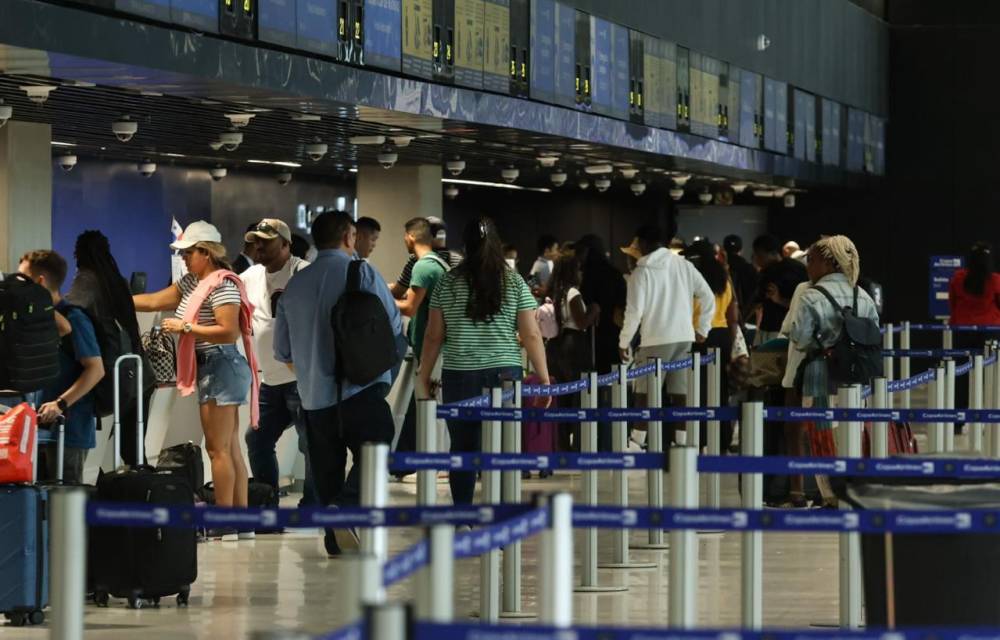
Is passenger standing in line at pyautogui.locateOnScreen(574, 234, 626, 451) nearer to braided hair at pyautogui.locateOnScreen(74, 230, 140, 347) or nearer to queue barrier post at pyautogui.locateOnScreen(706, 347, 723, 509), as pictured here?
queue barrier post at pyautogui.locateOnScreen(706, 347, 723, 509)

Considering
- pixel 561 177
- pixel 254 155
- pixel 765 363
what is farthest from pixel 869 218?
pixel 765 363

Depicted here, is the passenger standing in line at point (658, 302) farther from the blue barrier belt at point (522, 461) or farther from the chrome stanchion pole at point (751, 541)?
the blue barrier belt at point (522, 461)

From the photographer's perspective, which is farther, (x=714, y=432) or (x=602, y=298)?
(x=602, y=298)

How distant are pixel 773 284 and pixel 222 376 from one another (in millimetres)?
5371

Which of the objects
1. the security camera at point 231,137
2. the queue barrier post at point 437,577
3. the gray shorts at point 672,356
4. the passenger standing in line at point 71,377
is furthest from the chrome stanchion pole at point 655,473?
the queue barrier post at point 437,577

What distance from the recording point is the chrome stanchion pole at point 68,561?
4.48m

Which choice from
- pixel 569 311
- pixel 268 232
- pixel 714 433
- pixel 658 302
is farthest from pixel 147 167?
pixel 714 433

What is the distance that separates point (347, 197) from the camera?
22.0 meters

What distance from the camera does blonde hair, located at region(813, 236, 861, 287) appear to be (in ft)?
35.8

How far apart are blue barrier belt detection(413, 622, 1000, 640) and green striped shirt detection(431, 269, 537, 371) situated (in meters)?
5.90

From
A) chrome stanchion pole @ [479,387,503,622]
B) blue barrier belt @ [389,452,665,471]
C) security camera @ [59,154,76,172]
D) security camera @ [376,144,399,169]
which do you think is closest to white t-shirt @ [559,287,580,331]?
security camera @ [376,144,399,169]

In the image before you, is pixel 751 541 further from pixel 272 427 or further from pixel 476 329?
pixel 272 427

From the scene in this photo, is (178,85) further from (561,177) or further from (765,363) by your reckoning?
(561,177)

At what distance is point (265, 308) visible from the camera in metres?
11.3
